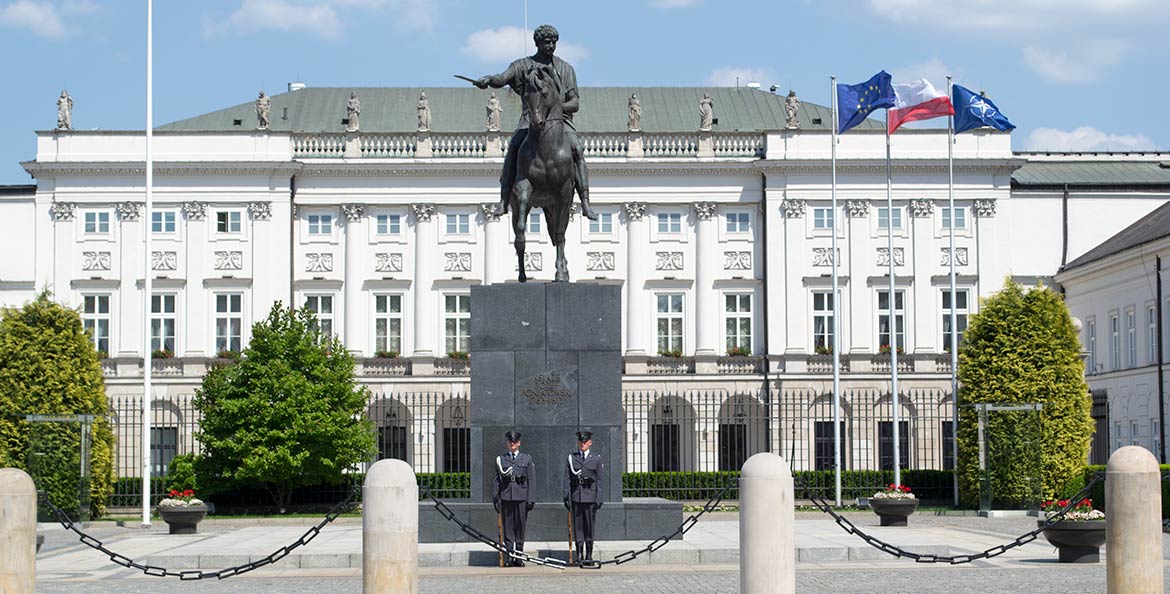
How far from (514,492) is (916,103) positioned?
30902mm

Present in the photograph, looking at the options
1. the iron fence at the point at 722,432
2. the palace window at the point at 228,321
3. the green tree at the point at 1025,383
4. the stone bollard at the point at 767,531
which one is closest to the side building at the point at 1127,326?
the iron fence at the point at 722,432

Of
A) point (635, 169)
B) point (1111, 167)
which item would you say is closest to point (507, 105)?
point (635, 169)

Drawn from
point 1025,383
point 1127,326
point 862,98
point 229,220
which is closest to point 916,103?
point 862,98

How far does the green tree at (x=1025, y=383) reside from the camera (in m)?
44.0

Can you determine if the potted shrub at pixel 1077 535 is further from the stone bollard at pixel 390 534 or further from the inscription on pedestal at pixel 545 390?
the stone bollard at pixel 390 534

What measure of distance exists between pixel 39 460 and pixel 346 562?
20.7 metres

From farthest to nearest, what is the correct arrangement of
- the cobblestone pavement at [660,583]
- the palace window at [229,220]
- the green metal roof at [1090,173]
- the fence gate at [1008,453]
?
1. the green metal roof at [1090,173]
2. the palace window at [229,220]
3. the fence gate at [1008,453]
4. the cobblestone pavement at [660,583]

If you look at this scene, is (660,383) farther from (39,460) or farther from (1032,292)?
(39,460)

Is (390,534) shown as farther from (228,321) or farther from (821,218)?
(821,218)

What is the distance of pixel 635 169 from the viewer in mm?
68188

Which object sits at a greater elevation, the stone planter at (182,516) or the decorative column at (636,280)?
the decorative column at (636,280)

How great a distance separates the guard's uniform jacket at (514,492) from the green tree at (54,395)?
23.0m

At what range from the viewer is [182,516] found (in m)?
34.1

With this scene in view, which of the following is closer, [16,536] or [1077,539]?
[16,536]
